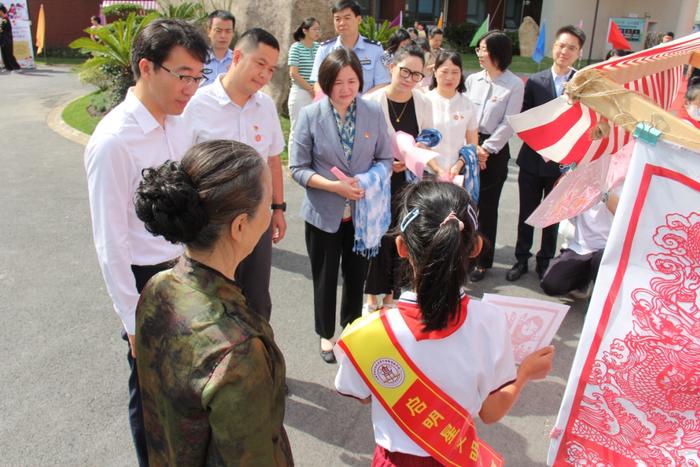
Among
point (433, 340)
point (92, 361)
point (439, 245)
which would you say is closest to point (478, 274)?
point (92, 361)

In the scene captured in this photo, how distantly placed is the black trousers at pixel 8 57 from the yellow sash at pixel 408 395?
60.6 ft

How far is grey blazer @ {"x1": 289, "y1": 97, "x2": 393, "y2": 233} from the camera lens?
3.05 metres

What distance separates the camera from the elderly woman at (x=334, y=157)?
3.00 metres

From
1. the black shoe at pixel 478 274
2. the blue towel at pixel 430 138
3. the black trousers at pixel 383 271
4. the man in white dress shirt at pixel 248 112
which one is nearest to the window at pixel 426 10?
the black shoe at pixel 478 274

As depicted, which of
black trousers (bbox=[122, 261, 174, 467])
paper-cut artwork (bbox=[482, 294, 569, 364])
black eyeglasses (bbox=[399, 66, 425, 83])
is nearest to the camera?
paper-cut artwork (bbox=[482, 294, 569, 364])

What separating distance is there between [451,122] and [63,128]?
7983mm

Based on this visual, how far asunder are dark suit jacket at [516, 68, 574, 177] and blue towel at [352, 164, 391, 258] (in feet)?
5.41

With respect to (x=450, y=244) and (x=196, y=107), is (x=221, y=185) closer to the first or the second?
(x=450, y=244)

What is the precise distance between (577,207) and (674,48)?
63 centimetres

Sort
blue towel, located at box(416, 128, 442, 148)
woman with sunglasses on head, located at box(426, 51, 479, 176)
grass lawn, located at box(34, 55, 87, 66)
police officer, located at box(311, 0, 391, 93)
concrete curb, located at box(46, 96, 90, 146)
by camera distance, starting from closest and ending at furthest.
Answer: blue towel, located at box(416, 128, 442, 148), woman with sunglasses on head, located at box(426, 51, 479, 176), police officer, located at box(311, 0, 391, 93), concrete curb, located at box(46, 96, 90, 146), grass lawn, located at box(34, 55, 87, 66)

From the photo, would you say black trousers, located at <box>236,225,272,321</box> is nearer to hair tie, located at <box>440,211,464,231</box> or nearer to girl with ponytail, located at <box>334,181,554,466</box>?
girl with ponytail, located at <box>334,181,554,466</box>

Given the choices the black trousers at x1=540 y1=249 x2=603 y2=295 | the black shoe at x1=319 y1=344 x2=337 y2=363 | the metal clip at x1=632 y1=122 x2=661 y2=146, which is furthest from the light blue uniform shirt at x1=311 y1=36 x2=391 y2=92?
the metal clip at x1=632 y1=122 x2=661 y2=146

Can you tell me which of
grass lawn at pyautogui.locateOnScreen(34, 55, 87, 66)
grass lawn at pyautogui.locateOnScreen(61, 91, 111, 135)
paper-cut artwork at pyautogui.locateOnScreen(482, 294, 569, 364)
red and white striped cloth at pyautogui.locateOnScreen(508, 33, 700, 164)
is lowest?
grass lawn at pyautogui.locateOnScreen(61, 91, 111, 135)

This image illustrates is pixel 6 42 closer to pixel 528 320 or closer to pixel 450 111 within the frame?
pixel 450 111
